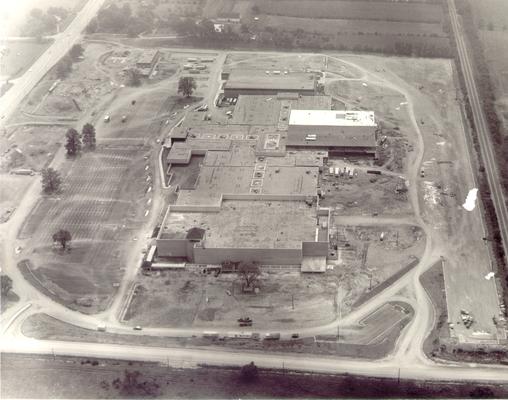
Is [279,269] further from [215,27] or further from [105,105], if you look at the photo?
[215,27]

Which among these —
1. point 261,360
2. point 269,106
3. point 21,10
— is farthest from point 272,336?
point 21,10

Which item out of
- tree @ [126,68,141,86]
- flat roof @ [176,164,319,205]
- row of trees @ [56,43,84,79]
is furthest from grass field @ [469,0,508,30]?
row of trees @ [56,43,84,79]

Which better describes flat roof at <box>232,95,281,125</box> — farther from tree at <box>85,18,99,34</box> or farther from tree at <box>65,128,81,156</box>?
tree at <box>85,18,99,34</box>

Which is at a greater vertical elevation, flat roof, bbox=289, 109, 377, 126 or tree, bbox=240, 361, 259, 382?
flat roof, bbox=289, 109, 377, 126

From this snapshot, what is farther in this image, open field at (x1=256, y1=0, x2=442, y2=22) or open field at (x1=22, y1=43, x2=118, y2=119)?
open field at (x1=256, y1=0, x2=442, y2=22)

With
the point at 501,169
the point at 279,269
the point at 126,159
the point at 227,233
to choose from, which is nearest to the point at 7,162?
the point at 126,159

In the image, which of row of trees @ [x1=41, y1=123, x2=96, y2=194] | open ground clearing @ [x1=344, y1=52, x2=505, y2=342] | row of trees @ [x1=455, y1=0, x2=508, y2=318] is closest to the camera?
open ground clearing @ [x1=344, y1=52, x2=505, y2=342]
